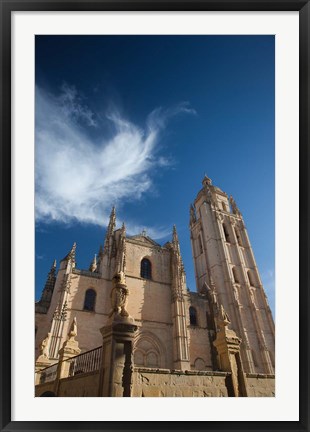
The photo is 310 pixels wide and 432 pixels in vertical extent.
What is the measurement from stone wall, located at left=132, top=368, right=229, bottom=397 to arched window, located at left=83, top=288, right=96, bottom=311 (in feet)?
49.8

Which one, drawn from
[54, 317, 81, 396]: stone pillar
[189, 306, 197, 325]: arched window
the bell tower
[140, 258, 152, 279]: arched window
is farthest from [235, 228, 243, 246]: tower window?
[54, 317, 81, 396]: stone pillar

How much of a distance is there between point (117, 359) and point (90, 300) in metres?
17.0

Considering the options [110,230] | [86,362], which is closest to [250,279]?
[110,230]

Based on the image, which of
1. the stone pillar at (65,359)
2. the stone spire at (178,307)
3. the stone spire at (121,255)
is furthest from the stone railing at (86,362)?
the stone spire at (178,307)

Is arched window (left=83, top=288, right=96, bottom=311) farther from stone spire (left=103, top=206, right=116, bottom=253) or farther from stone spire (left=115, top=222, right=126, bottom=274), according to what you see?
stone spire (left=103, top=206, right=116, bottom=253)

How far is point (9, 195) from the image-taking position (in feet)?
9.62

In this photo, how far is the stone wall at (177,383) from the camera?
5.86 m

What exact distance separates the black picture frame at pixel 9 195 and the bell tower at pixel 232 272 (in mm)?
24462

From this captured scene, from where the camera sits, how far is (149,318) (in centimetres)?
2239

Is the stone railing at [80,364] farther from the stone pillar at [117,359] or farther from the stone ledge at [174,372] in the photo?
the stone pillar at [117,359]

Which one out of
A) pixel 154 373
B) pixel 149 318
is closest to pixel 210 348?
pixel 149 318

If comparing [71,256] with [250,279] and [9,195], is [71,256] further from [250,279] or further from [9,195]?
[250,279]

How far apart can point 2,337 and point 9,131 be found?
7.28 ft

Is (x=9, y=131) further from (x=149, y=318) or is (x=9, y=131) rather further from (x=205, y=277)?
(x=205, y=277)
